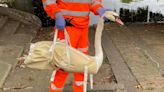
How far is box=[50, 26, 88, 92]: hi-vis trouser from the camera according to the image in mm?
4660

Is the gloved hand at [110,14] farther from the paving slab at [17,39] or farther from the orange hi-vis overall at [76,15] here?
the paving slab at [17,39]

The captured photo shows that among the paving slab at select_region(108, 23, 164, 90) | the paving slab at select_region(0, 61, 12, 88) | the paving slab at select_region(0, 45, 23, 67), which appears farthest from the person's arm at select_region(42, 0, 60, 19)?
the paving slab at select_region(0, 45, 23, 67)

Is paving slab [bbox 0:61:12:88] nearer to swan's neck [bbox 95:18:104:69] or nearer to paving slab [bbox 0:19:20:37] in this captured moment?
swan's neck [bbox 95:18:104:69]

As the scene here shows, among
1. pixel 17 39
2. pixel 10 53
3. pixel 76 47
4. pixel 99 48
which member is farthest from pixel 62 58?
pixel 17 39

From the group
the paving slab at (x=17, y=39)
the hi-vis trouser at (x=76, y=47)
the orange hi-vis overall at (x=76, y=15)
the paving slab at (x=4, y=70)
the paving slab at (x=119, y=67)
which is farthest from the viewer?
the paving slab at (x=17, y=39)

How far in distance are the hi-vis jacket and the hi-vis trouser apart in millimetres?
89

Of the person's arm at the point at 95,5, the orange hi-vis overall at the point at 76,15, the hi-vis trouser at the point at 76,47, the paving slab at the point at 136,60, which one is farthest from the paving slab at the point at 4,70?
the paving slab at the point at 136,60

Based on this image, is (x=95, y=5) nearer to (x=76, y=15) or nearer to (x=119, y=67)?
(x=76, y=15)

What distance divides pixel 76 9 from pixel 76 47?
0.47 m

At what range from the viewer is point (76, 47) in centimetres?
479

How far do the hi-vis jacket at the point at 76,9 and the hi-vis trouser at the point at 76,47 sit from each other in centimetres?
9

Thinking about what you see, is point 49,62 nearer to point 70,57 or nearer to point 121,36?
point 70,57

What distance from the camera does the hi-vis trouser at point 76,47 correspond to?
466 centimetres

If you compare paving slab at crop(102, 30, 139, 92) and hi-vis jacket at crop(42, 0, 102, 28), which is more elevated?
hi-vis jacket at crop(42, 0, 102, 28)
